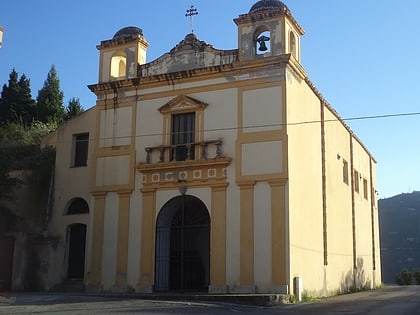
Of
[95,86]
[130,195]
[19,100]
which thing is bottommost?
[130,195]

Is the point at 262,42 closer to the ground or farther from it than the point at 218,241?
farther from it

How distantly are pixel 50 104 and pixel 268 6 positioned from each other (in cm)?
2795

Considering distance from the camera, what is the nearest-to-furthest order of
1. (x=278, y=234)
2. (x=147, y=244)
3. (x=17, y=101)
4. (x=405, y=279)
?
(x=278, y=234) → (x=147, y=244) → (x=17, y=101) → (x=405, y=279)

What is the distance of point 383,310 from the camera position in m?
17.3

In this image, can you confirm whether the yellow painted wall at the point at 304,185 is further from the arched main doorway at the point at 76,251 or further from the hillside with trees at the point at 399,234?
the hillside with trees at the point at 399,234

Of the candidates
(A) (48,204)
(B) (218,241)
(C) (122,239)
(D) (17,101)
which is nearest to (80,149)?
(A) (48,204)

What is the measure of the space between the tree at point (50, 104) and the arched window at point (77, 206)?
1980cm

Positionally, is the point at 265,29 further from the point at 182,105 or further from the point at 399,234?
the point at 399,234

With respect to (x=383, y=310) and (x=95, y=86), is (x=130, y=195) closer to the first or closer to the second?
(x=95, y=86)

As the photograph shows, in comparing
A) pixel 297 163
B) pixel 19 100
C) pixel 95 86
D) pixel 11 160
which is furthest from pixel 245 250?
pixel 19 100

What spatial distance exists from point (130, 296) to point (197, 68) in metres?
8.68

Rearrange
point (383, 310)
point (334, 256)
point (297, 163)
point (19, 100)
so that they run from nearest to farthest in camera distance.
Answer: point (383, 310) < point (297, 163) < point (334, 256) < point (19, 100)

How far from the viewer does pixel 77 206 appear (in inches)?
960

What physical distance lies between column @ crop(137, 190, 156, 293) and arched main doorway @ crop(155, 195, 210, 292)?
10.5 inches
